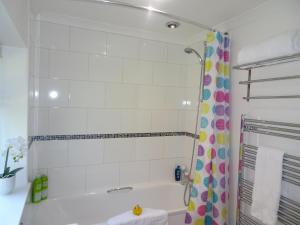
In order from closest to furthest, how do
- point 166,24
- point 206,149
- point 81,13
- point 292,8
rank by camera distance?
1. point 292,8
2. point 206,149
3. point 81,13
4. point 166,24

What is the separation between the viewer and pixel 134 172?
95.4 inches

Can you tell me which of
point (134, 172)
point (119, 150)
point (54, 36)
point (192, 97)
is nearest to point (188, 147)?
point (192, 97)

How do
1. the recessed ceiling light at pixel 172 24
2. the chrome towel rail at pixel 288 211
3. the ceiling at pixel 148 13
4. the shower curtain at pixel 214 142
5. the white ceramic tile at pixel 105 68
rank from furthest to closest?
the white ceramic tile at pixel 105 68 < the recessed ceiling light at pixel 172 24 < the shower curtain at pixel 214 142 < the ceiling at pixel 148 13 < the chrome towel rail at pixel 288 211

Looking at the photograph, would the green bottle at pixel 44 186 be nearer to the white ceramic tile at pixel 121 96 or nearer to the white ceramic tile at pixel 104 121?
the white ceramic tile at pixel 104 121

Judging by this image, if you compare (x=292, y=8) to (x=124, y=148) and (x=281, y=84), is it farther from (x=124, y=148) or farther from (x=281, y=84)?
(x=124, y=148)

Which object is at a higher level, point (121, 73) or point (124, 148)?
point (121, 73)

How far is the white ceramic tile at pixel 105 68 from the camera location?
7.14 feet

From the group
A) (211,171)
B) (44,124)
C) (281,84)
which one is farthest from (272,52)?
(44,124)

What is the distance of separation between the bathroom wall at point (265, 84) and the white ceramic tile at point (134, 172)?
3.29ft

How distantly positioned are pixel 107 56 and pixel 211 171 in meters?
1.59

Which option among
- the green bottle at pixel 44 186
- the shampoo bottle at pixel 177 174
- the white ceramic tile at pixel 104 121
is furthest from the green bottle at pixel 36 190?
the shampoo bottle at pixel 177 174

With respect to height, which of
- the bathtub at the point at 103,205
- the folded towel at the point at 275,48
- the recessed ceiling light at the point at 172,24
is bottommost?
the bathtub at the point at 103,205

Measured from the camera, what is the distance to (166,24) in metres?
2.13

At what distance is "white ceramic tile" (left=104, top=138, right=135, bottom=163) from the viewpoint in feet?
7.48
